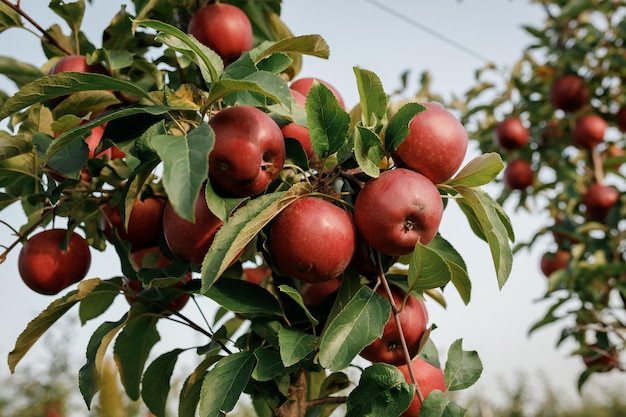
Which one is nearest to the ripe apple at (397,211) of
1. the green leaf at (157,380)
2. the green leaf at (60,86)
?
the green leaf at (60,86)

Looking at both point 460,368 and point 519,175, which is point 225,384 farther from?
point 519,175

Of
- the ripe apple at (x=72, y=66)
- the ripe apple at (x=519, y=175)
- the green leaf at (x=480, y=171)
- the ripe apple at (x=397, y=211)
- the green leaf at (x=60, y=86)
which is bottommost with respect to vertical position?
the green leaf at (x=60, y=86)

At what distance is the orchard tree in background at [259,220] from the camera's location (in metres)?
0.75

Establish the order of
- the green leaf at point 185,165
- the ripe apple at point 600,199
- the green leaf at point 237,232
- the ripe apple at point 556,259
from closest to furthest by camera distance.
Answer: the green leaf at point 185,165 < the green leaf at point 237,232 < the ripe apple at point 600,199 < the ripe apple at point 556,259

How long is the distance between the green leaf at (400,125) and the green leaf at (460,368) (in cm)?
31

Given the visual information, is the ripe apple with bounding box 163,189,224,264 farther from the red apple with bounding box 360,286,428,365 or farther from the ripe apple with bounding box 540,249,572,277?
the ripe apple with bounding box 540,249,572,277

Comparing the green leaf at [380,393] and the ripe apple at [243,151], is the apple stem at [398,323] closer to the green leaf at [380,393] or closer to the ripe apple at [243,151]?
the green leaf at [380,393]

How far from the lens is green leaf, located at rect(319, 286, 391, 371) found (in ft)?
2.38

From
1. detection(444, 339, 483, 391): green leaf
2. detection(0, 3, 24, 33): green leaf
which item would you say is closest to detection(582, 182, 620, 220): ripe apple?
detection(444, 339, 483, 391): green leaf

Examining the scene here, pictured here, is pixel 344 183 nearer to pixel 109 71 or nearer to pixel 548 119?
pixel 109 71

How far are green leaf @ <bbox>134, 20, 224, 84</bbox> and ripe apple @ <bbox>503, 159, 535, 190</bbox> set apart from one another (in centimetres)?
242

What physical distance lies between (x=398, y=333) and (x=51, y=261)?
1.98ft

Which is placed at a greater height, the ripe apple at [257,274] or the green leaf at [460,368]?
the ripe apple at [257,274]

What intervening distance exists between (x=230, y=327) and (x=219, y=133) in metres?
0.68
